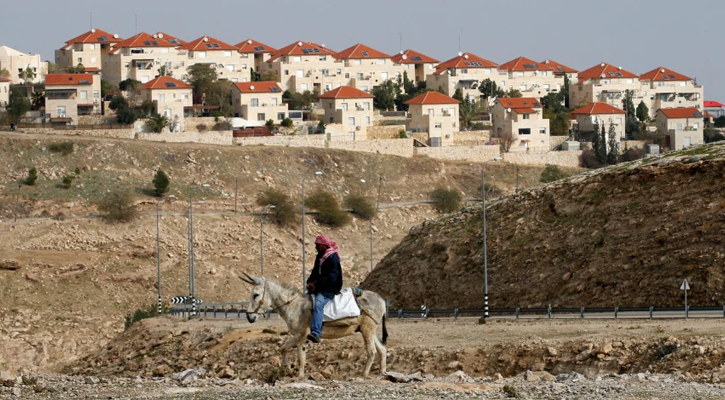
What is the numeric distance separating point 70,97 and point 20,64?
66.8ft

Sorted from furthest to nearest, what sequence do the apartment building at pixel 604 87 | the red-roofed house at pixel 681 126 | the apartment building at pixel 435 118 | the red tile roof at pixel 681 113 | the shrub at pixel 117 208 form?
1. the apartment building at pixel 604 87
2. the red tile roof at pixel 681 113
3. the red-roofed house at pixel 681 126
4. the apartment building at pixel 435 118
5. the shrub at pixel 117 208

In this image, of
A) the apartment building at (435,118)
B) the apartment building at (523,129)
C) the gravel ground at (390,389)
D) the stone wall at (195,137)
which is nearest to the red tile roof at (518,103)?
the apartment building at (523,129)

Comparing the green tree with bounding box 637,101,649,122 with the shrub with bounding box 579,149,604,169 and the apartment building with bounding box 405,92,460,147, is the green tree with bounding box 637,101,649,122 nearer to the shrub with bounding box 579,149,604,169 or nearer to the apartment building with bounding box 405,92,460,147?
the shrub with bounding box 579,149,604,169

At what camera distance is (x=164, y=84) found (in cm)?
12706

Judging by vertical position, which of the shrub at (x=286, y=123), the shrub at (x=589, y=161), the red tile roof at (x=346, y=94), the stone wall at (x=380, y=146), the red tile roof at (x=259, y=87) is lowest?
the shrub at (x=589, y=161)

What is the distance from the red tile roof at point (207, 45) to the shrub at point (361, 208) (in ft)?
145

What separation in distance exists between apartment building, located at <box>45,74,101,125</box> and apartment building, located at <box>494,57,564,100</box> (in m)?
48.5

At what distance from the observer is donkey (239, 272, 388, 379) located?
28828 millimetres

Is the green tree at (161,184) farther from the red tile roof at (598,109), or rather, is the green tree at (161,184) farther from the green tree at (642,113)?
the green tree at (642,113)

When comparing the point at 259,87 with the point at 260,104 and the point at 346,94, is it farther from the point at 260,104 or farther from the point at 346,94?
the point at 346,94

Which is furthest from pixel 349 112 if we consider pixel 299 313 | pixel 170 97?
pixel 299 313

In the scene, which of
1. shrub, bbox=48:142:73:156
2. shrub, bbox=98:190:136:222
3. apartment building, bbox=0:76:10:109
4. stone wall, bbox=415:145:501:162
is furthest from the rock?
apartment building, bbox=0:76:10:109

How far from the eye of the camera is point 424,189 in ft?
382

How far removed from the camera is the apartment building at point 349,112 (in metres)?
129
